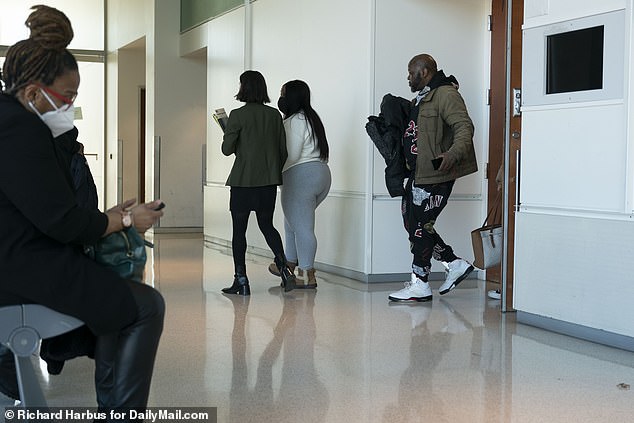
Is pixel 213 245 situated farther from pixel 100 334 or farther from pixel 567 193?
pixel 100 334

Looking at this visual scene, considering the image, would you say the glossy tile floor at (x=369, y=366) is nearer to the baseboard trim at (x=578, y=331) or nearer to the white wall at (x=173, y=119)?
the baseboard trim at (x=578, y=331)

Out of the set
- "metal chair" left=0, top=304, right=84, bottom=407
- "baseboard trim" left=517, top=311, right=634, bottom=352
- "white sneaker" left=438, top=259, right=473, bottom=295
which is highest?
"metal chair" left=0, top=304, right=84, bottom=407

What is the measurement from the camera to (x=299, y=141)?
6379 millimetres

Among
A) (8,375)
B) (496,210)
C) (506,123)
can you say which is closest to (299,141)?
(496,210)

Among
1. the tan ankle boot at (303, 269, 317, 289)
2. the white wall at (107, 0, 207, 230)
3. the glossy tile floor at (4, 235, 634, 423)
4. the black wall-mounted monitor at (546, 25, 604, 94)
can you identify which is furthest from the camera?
the white wall at (107, 0, 207, 230)

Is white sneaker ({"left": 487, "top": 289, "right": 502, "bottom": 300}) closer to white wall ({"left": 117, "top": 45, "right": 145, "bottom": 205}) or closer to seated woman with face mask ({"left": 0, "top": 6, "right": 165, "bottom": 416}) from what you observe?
seated woman with face mask ({"left": 0, "top": 6, "right": 165, "bottom": 416})

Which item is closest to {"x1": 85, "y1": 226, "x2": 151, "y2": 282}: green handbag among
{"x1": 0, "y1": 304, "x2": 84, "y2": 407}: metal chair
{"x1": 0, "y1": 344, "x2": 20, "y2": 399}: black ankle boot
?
{"x1": 0, "y1": 304, "x2": 84, "y2": 407}: metal chair

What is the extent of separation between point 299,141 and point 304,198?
40cm

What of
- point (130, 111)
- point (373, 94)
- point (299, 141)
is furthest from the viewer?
point (130, 111)

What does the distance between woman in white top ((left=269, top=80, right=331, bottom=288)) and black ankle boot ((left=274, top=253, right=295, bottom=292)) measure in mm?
156

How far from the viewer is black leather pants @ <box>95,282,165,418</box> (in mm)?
2518

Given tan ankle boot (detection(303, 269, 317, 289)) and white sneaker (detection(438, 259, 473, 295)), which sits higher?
white sneaker (detection(438, 259, 473, 295))

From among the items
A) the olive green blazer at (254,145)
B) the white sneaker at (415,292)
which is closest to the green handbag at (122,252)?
the olive green blazer at (254,145)

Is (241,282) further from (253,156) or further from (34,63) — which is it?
(34,63)
